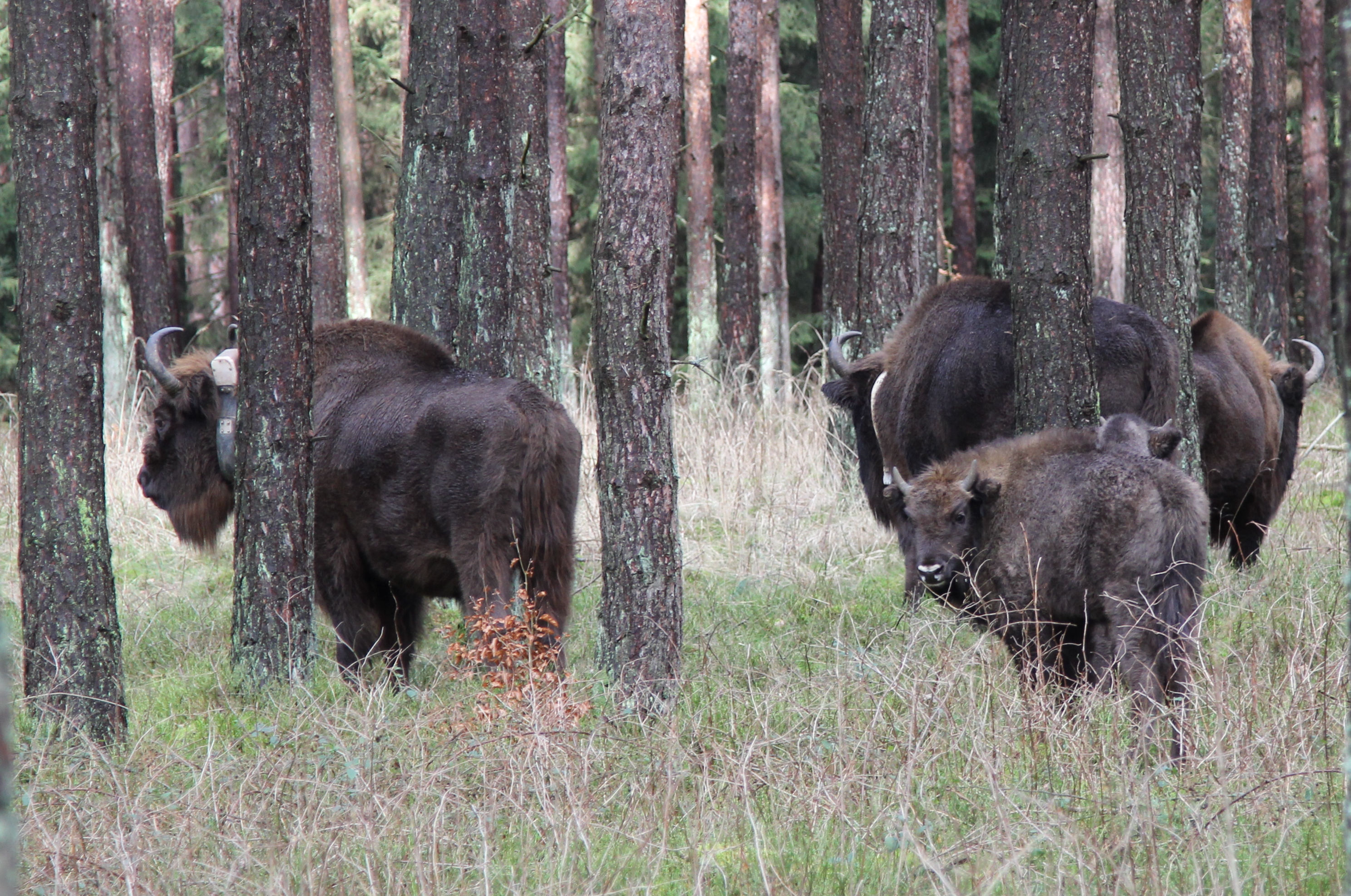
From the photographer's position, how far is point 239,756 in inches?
183

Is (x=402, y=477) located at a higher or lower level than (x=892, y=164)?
lower

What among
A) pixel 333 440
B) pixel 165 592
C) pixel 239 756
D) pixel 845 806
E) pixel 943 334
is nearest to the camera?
pixel 845 806

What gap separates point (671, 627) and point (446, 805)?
A: 1570mm

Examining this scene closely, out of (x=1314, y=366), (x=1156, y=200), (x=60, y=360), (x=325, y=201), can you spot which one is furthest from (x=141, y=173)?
(x=1314, y=366)

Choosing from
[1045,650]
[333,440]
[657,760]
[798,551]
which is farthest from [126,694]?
[798,551]

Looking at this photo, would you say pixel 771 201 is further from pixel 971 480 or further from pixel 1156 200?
pixel 971 480

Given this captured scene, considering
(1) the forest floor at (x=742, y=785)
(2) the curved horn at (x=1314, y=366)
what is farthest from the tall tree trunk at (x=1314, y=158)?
(1) the forest floor at (x=742, y=785)

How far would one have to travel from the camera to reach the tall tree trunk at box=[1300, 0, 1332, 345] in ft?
71.4

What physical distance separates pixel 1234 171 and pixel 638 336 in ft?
51.2

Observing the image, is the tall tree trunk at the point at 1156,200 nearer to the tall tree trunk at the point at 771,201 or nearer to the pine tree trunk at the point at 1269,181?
the tall tree trunk at the point at 771,201

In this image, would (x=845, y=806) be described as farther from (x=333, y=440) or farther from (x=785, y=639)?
(x=333, y=440)

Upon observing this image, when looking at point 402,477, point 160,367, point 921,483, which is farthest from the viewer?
point 160,367

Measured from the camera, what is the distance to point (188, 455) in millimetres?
7180

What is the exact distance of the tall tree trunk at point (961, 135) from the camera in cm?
2153
